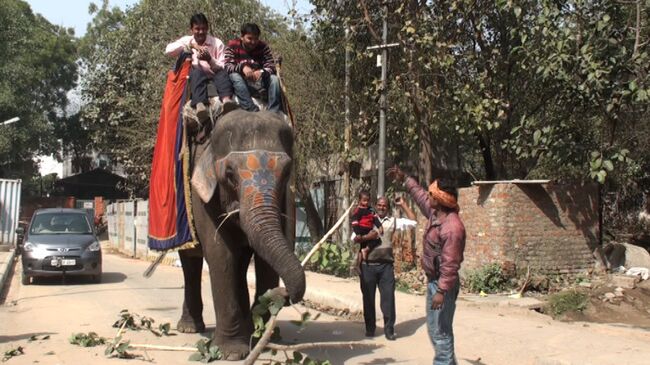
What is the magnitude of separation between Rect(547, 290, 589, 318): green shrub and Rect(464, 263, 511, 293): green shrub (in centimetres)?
127

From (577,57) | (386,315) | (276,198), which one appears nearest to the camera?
(276,198)

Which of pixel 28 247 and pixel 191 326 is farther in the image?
pixel 28 247

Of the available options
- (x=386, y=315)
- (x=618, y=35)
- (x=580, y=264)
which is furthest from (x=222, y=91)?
(x=580, y=264)

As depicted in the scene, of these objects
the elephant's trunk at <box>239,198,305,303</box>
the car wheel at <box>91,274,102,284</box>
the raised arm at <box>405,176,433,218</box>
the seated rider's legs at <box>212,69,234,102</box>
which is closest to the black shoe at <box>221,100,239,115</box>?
the seated rider's legs at <box>212,69,234,102</box>

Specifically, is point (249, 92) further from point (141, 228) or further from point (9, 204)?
point (9, 204)

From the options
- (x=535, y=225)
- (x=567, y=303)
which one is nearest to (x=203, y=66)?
(x=567, y=303)

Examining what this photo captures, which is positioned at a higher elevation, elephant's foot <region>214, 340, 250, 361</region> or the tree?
the tree

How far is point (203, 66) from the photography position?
7645mm

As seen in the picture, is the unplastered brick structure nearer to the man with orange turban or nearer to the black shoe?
the black shoe

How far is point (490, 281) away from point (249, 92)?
7106 mm

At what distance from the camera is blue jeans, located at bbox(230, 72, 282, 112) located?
23.9 ft

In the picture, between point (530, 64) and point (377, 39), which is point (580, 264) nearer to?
point (530, 64)

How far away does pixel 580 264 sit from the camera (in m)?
13.3

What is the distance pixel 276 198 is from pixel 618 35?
8383 millimetres
